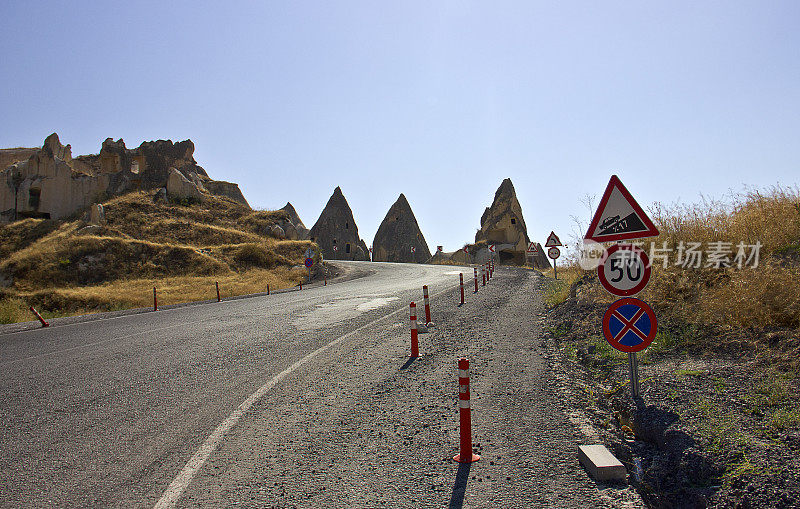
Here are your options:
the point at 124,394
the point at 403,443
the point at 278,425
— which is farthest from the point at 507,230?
the point at 403,443

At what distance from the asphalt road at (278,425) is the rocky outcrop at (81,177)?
34.9 metres

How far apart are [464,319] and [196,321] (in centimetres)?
733

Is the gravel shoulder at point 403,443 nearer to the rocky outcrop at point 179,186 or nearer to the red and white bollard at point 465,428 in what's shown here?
the red and white bollard at point 465,428

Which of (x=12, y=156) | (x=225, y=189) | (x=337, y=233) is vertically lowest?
(x=337, y=233)

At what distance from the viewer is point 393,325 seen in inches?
470

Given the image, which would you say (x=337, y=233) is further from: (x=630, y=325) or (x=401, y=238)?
(x=630, y=325)

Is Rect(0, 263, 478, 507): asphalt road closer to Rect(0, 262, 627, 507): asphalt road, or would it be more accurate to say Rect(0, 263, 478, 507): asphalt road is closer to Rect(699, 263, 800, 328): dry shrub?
Rect(0, 262, 627, 507): asphalt road

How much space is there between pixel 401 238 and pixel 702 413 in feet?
200

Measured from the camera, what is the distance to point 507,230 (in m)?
57.8

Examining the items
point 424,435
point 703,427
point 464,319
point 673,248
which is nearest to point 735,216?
point 673,248

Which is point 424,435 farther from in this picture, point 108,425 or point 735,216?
point 735,216

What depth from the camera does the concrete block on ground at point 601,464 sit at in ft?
12.2
